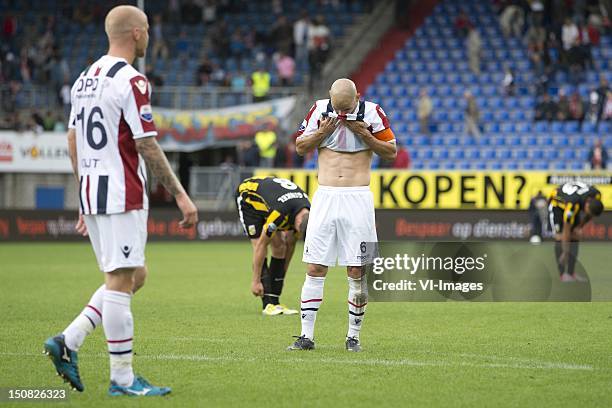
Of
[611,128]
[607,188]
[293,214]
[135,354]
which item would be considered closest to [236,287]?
[293,214]

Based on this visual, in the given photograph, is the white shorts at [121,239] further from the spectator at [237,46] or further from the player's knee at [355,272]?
the spectator at [237,46]

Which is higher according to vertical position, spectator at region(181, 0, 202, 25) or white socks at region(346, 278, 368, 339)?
spectator at region(181, 0, 202, 25)

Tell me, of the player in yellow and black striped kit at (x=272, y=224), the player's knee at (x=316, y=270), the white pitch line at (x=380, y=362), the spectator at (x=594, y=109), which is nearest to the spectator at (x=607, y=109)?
the spectator at (x=594, y=109)

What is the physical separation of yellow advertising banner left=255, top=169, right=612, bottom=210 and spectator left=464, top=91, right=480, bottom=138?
463 centimetres

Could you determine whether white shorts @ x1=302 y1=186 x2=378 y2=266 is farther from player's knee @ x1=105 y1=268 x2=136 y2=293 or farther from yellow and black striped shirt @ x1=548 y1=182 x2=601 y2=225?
yellow and black striped shirt @ x1=548 y1=182 x2=601 y2=225

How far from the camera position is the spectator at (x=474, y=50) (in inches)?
1334

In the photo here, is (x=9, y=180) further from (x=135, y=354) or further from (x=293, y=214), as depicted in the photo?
(x=135, y=354)

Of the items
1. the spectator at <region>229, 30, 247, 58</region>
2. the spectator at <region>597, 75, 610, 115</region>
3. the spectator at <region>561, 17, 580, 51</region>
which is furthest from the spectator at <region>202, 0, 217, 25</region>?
the spectator at <region>597, 75, 610, 115</region>

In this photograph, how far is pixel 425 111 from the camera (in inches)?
1278

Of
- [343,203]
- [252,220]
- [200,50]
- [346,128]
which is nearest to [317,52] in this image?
[200,50]

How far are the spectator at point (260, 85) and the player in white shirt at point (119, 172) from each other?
2446 centimetres

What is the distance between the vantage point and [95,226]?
7.34m

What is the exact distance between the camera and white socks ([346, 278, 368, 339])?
9.66m

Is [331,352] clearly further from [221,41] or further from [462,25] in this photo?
[462,25]
